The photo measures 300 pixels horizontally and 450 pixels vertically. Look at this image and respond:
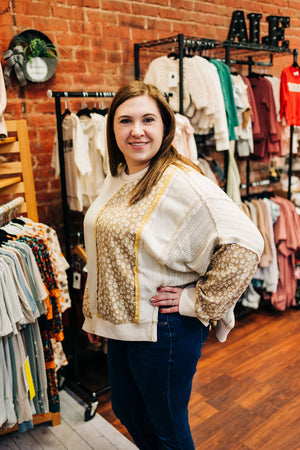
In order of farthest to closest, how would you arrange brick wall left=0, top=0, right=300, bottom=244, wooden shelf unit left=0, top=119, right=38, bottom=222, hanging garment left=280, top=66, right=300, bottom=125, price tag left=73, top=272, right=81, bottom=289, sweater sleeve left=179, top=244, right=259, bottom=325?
hanging garment left=280, top=66, right=300, bottom=125
brick wall left=0, top=0, right=300, bottom=244
price tag left=73, top=272, right=81, bottom=289
wooden shelf unit left=0, top=119, right=38, bottom=222
sweater sleeve left=179, top=244, right=259, bottom=325

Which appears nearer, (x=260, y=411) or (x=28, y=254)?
(x=28, y=254)

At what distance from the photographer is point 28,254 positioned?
183 cm

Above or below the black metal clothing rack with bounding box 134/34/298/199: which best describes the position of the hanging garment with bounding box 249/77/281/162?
below

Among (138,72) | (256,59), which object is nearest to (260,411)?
(138,72)

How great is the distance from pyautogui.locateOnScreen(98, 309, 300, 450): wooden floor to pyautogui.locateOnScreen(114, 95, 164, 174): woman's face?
4.91 ft

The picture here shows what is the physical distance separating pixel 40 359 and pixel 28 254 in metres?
0.54

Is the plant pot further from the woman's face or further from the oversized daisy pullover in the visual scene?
the oversized daisy pullover

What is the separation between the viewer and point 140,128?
132 centimetres

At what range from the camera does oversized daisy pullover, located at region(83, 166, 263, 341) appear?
125 cm

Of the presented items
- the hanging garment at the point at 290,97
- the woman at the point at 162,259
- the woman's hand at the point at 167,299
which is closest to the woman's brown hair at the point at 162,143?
the woman at the point at 162,259

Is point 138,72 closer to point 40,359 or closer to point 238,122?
point 238,122

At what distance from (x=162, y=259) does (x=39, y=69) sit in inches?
71.0

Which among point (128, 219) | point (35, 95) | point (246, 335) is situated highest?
point (35, 95)

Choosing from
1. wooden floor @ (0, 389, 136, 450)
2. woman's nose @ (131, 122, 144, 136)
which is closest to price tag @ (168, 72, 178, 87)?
woman's nose @ (131, 122, 144, 136)
